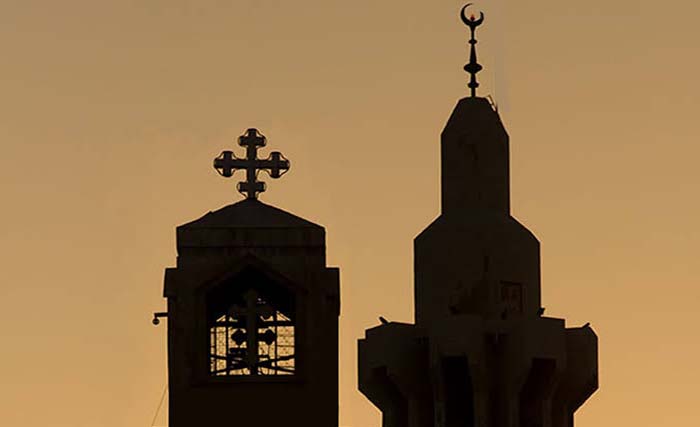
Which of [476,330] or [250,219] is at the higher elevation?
[250,219]

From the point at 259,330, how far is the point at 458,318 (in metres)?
9.65

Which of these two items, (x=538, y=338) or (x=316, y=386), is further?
(x=316, y=386)

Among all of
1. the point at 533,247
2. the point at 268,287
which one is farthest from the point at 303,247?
the point at 533,247

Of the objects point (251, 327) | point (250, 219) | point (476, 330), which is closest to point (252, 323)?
point (251, 327)

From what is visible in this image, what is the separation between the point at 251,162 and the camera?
108750 millimetres

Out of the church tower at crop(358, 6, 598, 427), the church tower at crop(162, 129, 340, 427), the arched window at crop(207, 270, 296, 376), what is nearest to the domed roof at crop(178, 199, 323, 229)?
the church tower at crop(162, 129, 340, 427)

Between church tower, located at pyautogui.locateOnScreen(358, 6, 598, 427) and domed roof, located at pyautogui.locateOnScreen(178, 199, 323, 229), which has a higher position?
domed roof, located at pyautogui.locateOnScreen(178, 199, 323, 229)

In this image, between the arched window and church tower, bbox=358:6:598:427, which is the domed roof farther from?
church tower, bbox=358:6:598:427

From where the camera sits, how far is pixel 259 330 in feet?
351

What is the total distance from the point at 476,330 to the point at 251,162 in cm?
1212

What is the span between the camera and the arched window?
351 feet

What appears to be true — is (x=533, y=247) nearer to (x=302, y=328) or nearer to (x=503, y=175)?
(x=503, y=175)

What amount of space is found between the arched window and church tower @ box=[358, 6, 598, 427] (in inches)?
231

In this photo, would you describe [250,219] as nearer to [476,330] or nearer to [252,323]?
[252,323]
